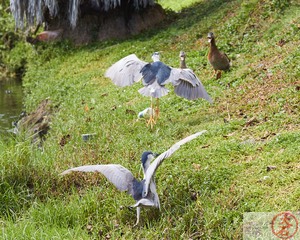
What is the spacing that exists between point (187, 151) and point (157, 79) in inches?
48.4

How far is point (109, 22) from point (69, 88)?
3.76 meters

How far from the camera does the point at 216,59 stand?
9.66 m

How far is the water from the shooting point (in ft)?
37.0

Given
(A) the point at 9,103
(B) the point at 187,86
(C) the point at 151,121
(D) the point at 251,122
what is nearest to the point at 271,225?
(D) the point at 251,122

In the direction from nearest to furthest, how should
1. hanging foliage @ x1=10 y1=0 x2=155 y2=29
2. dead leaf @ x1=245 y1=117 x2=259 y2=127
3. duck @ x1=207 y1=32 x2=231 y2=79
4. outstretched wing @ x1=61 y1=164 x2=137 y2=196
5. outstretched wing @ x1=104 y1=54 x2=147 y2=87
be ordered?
outstretched wing @ x1=61 y1=164 x2=137 y2=196, dead leaf @ x1=245 y1=117 x2=259 y2=127, outstretched wing @ x1=104 y1=54 x2=147 y2=87, duck @ x1=207 y1=32 x2=231 y2=79, hanging foliage @ x1=10 y1=0 x2=155 y2=29

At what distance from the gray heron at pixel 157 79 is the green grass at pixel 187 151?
0.51 m

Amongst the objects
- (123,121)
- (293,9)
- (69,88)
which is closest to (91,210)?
(123,121)

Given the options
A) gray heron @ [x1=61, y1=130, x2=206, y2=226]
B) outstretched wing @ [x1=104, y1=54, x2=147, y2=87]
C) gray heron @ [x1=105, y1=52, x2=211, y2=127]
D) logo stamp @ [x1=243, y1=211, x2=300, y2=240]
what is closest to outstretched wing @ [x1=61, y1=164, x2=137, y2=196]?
gray heron @ [x1=61, y1=130, x2=206, y2=226]

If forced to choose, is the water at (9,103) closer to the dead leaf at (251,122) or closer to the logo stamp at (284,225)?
the dead leaf at (251,122)

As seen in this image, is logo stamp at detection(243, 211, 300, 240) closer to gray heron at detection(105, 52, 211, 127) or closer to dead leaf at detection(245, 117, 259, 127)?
dead leaf at detection(245, 117, 259, 127)

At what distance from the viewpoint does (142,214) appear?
5891 mm

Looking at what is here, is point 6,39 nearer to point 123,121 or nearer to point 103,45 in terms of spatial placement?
point 103,45

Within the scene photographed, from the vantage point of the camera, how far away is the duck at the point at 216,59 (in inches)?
377

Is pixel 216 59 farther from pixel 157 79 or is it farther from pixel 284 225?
pixel 284 225
